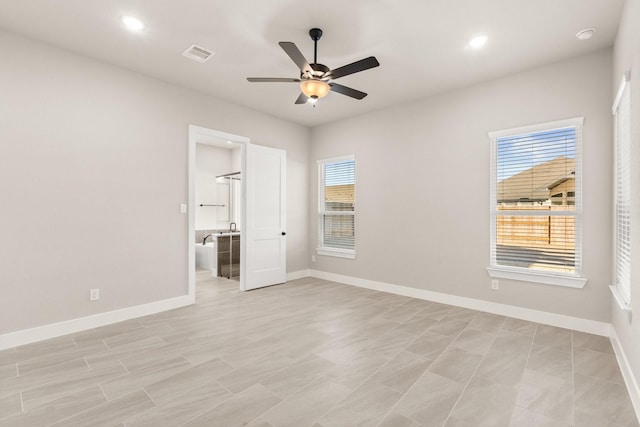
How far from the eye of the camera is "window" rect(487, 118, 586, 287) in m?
3.46

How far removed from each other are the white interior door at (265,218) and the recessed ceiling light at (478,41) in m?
3.42

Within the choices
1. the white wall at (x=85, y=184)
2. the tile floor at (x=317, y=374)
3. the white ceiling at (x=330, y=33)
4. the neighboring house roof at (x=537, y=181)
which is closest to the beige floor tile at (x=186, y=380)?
the tile floor at (x=317, y=374)

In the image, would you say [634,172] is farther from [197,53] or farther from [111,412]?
[197,53]

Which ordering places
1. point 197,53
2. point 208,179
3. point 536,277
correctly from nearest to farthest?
point 197,53 < point 536,277 < point 208,179

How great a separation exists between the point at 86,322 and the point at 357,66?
155 inches

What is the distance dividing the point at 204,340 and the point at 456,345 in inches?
98.3

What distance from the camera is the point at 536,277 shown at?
365 centimetres

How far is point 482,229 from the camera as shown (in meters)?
4.08

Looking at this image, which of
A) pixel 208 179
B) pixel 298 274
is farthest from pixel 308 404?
pixel 208 179

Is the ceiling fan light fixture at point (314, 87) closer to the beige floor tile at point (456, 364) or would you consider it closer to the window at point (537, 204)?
the window at point (537, 204)

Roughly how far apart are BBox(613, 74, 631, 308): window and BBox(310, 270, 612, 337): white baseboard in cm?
60

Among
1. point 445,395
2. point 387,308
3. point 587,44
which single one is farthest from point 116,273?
point 587,44

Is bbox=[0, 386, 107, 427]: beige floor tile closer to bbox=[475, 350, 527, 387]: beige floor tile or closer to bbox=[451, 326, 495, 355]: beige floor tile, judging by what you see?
bbox=[475, 350, 527, 387]: beige floor tile

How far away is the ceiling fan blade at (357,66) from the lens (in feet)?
8.84
